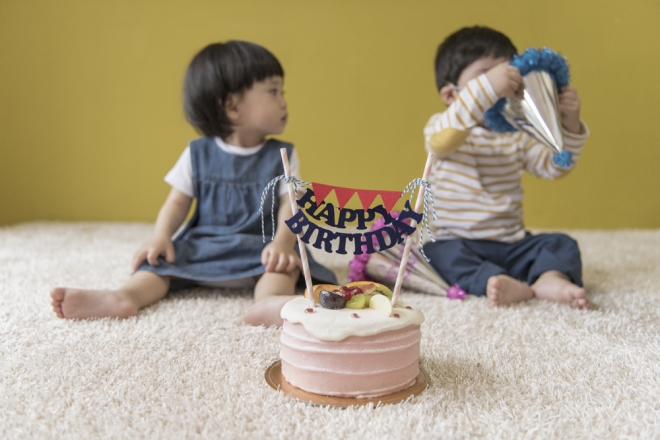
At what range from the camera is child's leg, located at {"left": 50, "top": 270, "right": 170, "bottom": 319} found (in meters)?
0.90

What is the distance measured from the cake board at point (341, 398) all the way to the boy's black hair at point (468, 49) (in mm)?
807

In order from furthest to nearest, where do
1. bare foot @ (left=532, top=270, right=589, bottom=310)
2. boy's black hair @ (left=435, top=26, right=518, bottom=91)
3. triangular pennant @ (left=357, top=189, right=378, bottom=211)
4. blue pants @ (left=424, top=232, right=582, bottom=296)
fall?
boy's black hair @ (left=435, top=26, right=518, bottom=91) → blue pants @ (left=424, top=232, right=582, bottom=296) → bare foot @ (left=532, top=270, right=589, bottom=310) → triangular pennant @ (left=357, top=189, right=378, bottom=211)

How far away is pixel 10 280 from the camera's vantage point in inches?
46.5

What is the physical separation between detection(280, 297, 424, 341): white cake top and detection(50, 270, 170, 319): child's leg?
387mm

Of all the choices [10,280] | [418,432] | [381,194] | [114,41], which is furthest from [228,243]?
[114,41]

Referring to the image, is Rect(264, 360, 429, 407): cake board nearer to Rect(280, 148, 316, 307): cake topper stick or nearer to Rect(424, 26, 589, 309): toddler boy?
Rect(280, 148, 316, 307): cake topper stick

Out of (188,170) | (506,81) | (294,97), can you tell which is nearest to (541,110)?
(506,81)

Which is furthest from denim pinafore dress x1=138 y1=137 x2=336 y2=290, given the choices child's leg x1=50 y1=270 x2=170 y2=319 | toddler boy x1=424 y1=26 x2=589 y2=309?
toddler boy x1=424 y1=26 x2=589 y2=309

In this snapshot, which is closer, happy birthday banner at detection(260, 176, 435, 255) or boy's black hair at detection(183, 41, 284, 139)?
happy birthday banner at detection(260, 176, 435, 255)

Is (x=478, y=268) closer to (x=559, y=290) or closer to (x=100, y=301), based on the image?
(x=559, y=290)

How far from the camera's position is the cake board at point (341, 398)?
2.06 ft

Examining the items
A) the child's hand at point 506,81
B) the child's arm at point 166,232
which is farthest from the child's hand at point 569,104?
the child's arm at point 166,232

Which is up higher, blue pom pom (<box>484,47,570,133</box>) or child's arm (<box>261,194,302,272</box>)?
blue pom pom (<box>484,47,570,133</box>)

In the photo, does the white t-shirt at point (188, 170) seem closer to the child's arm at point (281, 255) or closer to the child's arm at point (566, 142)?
the child's arm at point (281, 255)
